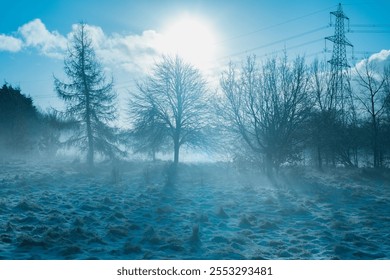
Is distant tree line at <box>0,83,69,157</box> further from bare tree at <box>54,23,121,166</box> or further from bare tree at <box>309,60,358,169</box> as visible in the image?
bare tree at <box>309,60,358,169</box>

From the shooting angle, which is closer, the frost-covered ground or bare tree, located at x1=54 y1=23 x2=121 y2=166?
the frost-covered ground

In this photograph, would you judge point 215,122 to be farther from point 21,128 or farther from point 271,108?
point 21,128

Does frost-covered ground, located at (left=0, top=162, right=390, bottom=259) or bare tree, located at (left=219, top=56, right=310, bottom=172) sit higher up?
bare tree, located at (left=219, top=56, right=310, bottom=172)

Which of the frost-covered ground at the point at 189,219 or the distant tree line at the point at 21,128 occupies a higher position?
the distant tree line at the point at 21,128

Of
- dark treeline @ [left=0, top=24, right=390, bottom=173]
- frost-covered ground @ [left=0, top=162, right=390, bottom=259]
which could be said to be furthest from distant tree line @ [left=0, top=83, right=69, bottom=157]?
frost-covered ground @ [left=0, top=162, right=390, bottom=259]

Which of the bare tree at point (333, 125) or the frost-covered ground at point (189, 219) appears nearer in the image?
the frost-covered ground at point (189, 219)

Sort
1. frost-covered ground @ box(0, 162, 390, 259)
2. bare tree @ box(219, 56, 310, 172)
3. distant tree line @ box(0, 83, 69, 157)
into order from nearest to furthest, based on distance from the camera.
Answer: frost-covered ground @ box(0, 162, 390, 259) → bare tree @ box(219, 56, 310, 172) → distant tree line @ box(0, 83, 69, 157)

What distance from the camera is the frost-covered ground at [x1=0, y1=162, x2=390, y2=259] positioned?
27.4ft

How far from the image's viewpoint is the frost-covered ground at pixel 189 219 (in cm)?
836

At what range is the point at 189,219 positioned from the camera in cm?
1162

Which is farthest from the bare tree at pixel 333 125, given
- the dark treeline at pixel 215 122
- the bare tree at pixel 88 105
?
the bare tree at pixel 88 105

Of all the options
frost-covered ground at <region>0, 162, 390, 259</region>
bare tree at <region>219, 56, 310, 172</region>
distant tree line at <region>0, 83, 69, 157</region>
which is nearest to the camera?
frost-covered ground at <region>0, 162, 390, 259</region>

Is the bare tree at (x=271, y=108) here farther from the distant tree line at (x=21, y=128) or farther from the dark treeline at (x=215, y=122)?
the distant tree line at (x=21, y=128)
